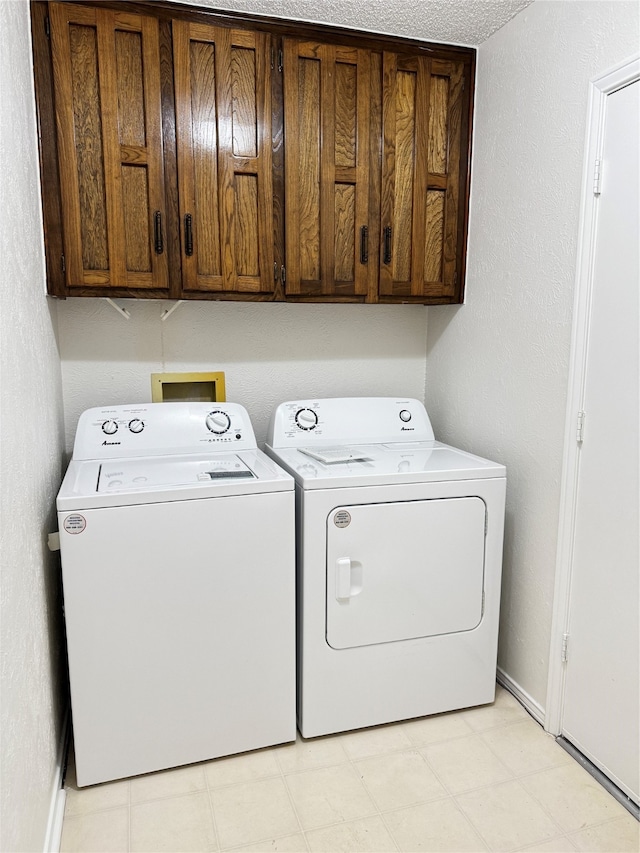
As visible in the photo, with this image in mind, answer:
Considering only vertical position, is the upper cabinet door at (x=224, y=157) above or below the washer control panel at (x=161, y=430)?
above

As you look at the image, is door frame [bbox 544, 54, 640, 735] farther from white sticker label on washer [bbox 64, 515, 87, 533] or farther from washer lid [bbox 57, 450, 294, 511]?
white sticker label on washer [bbox 64, 515, 87, 533]

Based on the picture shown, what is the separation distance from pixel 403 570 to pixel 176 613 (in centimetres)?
71

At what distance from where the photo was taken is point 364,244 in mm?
2188

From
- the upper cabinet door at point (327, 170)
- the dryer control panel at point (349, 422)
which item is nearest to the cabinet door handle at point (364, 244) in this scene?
the upper cabinet door at point (327, 170)

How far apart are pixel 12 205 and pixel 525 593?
6.28ft

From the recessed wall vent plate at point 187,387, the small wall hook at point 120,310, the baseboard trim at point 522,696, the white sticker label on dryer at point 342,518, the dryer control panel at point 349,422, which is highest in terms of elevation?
the small wall hook at point 120,310

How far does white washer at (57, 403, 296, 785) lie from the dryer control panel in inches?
16.8

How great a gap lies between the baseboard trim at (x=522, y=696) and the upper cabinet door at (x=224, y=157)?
1.67 metres

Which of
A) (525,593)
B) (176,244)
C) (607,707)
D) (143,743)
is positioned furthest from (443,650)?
(176,244)

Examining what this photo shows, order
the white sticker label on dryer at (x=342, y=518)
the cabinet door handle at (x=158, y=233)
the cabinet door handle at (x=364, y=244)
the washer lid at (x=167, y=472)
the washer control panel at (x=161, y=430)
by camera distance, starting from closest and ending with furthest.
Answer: the washer lid at (x=167, y=472), the white sticker label on dryer at (x=342, y=518), the cabinet door handle at (x=158, y=233), the washer control panel at (x=161, y=430), the cabinet door handle at (x=364, y=244)

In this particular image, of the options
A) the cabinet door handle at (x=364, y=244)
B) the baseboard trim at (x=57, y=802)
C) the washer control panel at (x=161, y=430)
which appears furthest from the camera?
the cabinet door handle at (x=364, y=244)

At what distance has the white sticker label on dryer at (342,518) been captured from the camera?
1.82 metres

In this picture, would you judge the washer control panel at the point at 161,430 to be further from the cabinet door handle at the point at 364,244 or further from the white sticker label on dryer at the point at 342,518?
the cabinet door handle at the point at 364,244

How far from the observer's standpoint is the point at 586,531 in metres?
1.77
